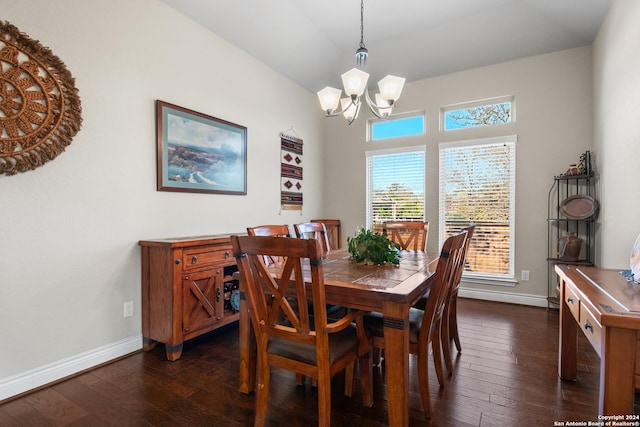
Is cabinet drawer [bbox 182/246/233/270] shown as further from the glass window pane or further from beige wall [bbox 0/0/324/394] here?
the glass window pane

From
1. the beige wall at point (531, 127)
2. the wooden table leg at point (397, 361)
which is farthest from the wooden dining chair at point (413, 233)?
the wooden table leg at point (397, 361)

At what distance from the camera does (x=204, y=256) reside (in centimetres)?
270

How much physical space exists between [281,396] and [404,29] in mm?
4063

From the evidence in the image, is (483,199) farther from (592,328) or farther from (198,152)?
(198,152)

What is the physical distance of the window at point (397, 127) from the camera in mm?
4539

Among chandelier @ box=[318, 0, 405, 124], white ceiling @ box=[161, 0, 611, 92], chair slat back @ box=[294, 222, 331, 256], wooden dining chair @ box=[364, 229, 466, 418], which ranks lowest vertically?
wooden dining chair @ box=[364, 229, 466, 418]

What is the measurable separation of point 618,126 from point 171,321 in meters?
4.07

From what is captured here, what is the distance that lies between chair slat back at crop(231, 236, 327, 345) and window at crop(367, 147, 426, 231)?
306 centimetres

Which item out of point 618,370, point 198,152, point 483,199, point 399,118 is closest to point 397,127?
point 399,118

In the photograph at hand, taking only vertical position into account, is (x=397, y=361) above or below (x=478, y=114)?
below

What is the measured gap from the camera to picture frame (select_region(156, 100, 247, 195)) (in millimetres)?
2859

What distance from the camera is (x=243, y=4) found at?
320 centimetres

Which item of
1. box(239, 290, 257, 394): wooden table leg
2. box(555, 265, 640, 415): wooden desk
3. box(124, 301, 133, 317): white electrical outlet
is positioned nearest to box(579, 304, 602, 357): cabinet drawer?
box(555, 265, 640, 415): wooden desk

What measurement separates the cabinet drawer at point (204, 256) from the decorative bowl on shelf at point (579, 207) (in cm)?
359
